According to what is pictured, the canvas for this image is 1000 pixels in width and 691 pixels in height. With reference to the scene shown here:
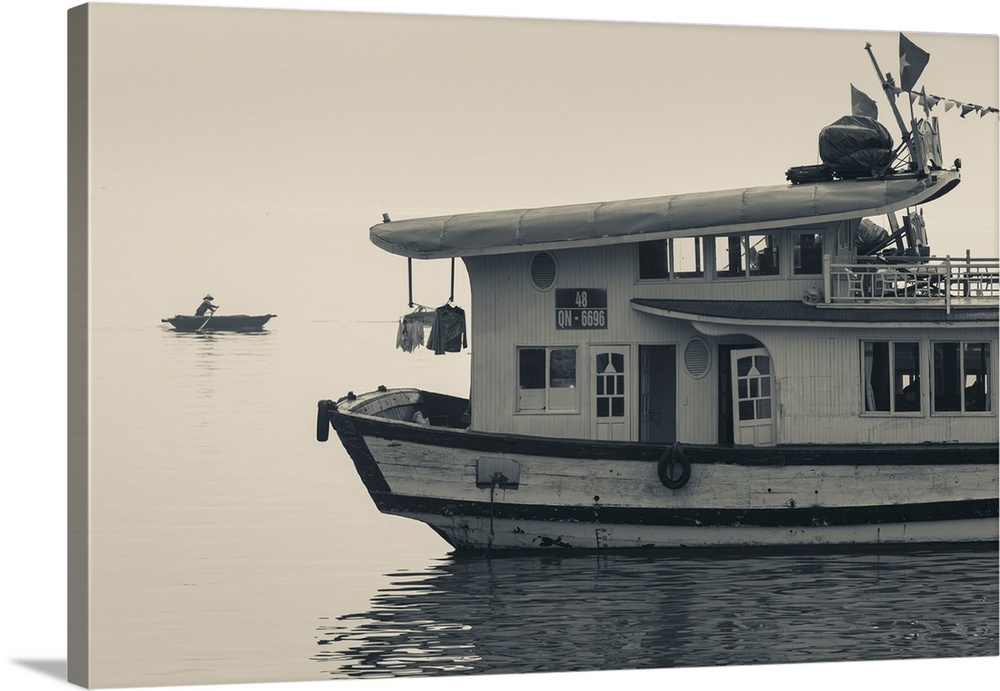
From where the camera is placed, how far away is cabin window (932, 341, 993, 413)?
1670cm

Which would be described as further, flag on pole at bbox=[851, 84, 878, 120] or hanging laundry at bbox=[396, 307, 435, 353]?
flag on pole at bbox=[851, 84, 878, 120]

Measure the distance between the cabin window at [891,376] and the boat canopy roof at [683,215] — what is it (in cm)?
132

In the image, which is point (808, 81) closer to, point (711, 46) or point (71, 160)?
point (711, 46)

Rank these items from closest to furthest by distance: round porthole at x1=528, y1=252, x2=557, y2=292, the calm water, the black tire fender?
the calm water, the black tire fender, round porthole at x1=528, y1=252, x2=557, y2=292

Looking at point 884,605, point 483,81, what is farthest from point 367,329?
point 884,605

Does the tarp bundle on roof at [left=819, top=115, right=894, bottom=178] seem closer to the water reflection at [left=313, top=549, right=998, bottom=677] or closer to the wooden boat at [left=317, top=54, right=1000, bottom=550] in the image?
the wooden boat at [left=317, top=54, right=1000, bottom=550]

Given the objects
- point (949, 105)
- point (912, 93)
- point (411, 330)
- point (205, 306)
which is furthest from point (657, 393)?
point (205, 306)

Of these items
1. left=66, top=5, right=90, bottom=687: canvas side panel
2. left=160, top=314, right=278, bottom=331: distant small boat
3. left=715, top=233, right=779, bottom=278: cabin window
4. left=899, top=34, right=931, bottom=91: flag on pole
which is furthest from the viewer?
left=715, top=233, right=779, bottom=278: cabin window

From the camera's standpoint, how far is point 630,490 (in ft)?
53.2

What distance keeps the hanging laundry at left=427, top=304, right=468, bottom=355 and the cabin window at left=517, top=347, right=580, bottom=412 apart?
88 centimetres

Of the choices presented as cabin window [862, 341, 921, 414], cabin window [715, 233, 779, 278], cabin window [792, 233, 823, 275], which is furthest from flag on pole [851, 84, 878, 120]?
cabin window [862, 341, 921, 414]

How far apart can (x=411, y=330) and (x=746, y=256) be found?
367 cm

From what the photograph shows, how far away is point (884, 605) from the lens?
15.4m

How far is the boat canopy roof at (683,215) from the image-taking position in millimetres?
15805
